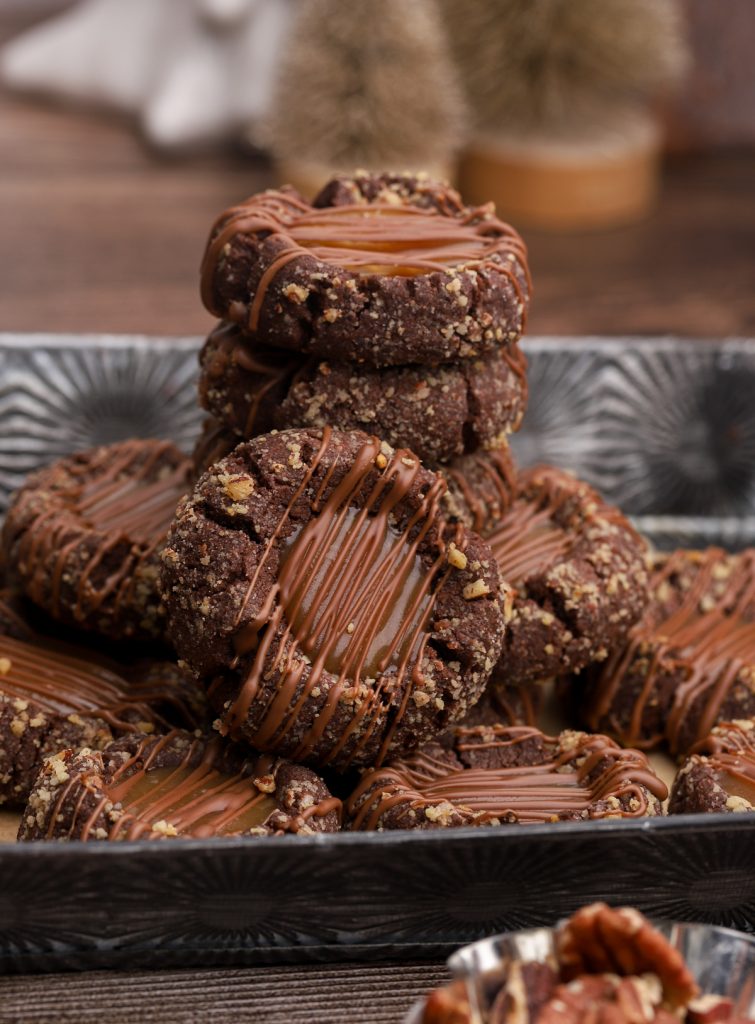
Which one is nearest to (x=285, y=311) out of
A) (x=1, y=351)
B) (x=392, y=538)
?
(x=392, y=538)

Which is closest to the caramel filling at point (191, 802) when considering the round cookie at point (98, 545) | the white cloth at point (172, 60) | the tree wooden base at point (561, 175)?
the round cookie at point (98, 545)

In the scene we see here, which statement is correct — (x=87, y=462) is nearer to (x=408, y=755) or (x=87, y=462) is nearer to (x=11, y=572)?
(x=11, y=572)

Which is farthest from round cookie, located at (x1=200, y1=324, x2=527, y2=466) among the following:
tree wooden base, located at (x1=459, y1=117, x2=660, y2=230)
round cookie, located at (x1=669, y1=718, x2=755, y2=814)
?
tree wooden base, located at (x1=459, y1=117, x2=660, y2=230)

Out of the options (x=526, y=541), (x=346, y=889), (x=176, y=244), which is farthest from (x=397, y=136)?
(x=346, y=889)

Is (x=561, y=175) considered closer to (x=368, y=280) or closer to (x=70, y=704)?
(x=368, y=280)

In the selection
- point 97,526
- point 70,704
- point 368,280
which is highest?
point 368,280

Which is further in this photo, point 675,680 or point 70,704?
point 675,680

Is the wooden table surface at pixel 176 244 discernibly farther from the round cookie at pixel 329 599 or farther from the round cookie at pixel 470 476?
the round cookie at pixel 329 599
